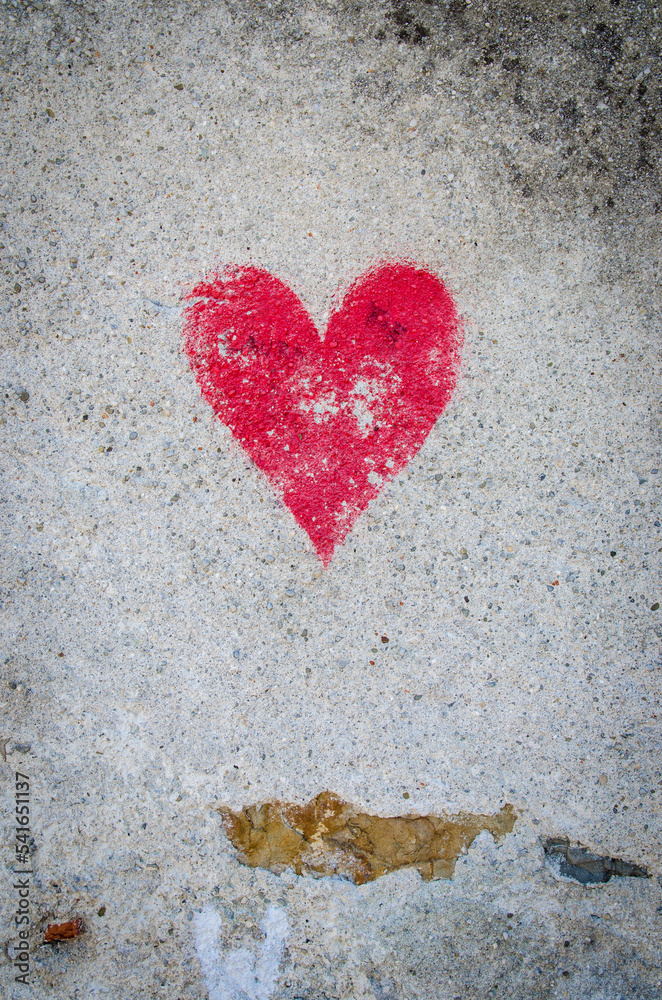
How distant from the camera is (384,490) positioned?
2.09 metres

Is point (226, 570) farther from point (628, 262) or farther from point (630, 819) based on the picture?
point (628, 262)

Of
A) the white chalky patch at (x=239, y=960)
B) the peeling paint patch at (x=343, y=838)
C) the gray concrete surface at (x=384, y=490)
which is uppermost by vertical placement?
the gray concrete surface at (x=384, y=490)

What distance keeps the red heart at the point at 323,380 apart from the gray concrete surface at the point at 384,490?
0.25ft

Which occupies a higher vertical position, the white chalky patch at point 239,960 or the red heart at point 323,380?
the red heart at point 323,380

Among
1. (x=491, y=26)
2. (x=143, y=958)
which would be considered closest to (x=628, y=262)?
(x=491, y=26)

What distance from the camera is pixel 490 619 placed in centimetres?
210

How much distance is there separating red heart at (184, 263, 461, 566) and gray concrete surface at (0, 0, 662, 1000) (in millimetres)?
76

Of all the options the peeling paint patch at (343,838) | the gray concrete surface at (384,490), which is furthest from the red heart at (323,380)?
the peeling paint patch at (343,838)

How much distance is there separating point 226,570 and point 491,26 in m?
2.25

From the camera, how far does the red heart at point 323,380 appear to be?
2.08 metres

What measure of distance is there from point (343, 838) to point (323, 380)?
1.66 meters

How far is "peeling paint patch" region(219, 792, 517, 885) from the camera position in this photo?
2.02m

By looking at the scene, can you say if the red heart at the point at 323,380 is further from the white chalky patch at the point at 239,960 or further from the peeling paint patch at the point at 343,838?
the white chalky patch at the point at 239,960

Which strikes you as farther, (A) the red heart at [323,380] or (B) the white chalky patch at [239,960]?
(A) the red heart at [323,380]
